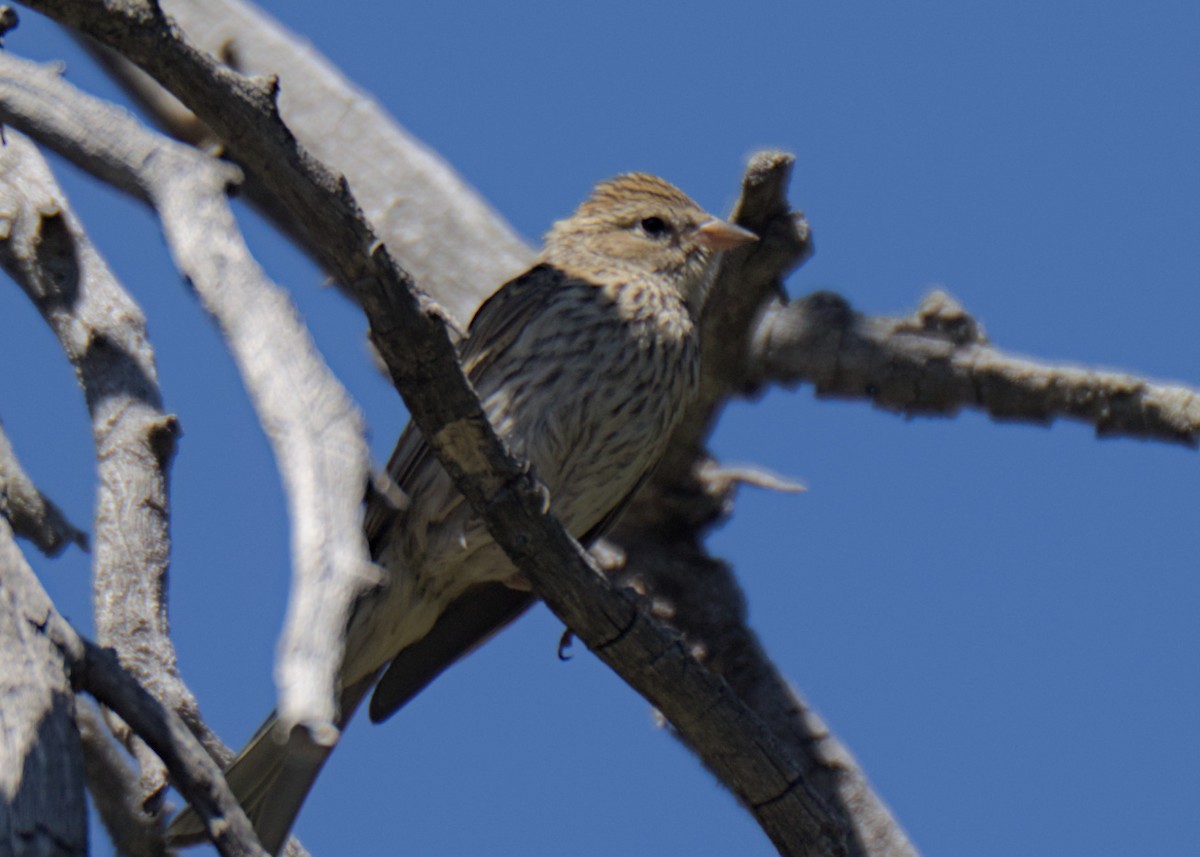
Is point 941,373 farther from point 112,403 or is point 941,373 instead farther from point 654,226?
point 112,403

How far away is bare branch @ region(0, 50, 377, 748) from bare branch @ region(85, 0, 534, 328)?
1951 millimetres

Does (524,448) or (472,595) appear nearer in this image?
(524,448)

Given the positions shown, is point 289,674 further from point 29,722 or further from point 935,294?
point 935,294

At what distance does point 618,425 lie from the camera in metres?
4.62

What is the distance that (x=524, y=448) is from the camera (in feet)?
14.9

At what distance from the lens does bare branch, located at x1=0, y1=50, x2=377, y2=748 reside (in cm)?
212

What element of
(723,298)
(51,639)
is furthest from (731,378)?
(51,639)

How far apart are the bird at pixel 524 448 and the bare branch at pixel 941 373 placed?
313 millimetres

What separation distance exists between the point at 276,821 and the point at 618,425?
1.56 m

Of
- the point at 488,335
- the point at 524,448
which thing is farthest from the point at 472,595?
the point at 488,335

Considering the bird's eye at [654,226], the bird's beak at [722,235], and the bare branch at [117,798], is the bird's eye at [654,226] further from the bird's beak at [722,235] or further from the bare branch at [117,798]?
the bare branch at [117,798]

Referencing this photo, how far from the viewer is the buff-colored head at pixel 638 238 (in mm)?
5246

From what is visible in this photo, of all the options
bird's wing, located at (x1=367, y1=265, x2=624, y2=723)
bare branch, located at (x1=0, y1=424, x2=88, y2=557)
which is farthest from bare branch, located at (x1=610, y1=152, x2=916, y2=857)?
bare branch, located at (x1=0, y1=424, x2=88, y2=557)

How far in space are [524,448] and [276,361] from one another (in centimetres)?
176
